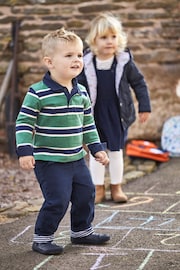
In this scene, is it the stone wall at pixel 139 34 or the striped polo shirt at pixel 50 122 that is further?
the stone wall at pixel 139 34

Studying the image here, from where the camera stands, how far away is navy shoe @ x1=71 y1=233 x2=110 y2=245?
4043mm

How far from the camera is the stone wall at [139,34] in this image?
776 centimetres

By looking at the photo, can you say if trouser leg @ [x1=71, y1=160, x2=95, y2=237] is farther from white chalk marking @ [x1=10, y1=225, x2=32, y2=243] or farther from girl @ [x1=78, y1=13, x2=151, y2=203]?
girl @ [x1=78, y1=13, x2=151, y2=203]

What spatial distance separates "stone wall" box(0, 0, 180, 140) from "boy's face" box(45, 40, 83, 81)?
3968 mm

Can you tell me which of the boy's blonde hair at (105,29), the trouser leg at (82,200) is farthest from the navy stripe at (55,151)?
the boy's blonde hair at (105,29)

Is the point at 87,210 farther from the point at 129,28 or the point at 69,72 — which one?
the point at 129,28

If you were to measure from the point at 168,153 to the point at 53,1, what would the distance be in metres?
2.30

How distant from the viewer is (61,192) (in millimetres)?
3791

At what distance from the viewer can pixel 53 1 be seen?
792 centimetres

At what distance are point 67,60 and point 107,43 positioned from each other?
1389 mm

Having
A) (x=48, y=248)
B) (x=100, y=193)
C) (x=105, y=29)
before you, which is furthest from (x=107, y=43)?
(x=48, y=248)

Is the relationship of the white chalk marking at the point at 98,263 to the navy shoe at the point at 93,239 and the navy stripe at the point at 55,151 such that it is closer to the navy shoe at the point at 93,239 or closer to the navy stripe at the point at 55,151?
the navy shoe at the point at 93,239

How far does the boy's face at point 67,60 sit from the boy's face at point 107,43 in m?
1.32

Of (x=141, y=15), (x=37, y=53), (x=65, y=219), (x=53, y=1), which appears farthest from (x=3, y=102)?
(x=65, y=219)
